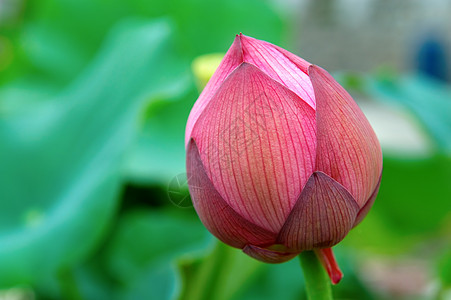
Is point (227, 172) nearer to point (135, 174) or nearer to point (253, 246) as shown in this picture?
point (253, 246)

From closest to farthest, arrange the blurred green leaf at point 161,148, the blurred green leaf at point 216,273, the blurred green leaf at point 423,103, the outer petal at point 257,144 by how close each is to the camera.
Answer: the outer petal at point 257,144, the blurred green leaf at point 216,273, the blurred green leaf at point 423,103, the blurred green leaf at point 161,148

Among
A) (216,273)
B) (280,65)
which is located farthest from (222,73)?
(216,273)

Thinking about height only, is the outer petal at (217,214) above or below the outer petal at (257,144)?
below

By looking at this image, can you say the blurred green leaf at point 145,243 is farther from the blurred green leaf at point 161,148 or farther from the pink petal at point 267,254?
the pink petal at point 267,254

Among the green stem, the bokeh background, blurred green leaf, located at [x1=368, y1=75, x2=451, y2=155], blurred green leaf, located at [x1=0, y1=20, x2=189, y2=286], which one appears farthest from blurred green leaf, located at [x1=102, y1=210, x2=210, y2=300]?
the green stem

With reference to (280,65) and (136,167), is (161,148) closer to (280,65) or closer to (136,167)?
(136,167)

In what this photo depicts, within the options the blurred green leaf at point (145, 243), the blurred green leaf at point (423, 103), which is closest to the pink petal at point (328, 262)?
the blurred green leaf at point (423, 103)

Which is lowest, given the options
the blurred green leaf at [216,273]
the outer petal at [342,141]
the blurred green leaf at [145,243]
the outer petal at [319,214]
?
the blurred green leaf at [145,243]
